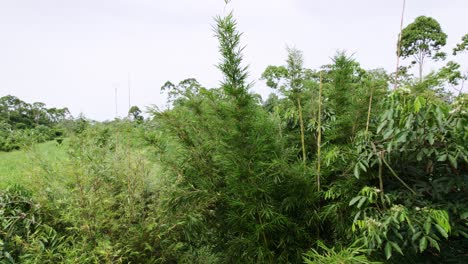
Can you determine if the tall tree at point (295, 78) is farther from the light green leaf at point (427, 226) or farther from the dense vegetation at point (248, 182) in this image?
the light green leaf at point (427, 226)

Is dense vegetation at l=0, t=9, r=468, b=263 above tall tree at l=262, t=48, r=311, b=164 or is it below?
below

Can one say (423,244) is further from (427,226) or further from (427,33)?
(427,33)

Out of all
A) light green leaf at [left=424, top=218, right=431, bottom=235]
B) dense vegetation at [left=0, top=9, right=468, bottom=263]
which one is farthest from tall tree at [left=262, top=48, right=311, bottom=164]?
light green leaf at [left=424, top=218, right=431, bottom=235]

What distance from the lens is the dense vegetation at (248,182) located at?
1.33 meters

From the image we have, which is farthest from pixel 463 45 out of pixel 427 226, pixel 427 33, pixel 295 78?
pixel 427 226

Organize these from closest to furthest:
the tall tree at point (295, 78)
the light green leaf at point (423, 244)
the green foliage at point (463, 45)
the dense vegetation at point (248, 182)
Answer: the light green leaf at point (423, 244), the dense vegetation at point (248, 182), the tall tree at point (295, 78), the green foliage at point (463, 45)

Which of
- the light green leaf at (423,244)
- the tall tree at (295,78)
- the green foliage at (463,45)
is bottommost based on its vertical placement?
the light green leaf at (423,244)

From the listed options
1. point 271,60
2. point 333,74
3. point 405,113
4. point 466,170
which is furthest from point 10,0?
point 466,170

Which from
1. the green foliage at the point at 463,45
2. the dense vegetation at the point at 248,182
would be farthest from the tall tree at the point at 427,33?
the dense vegetation at the point at 248,182

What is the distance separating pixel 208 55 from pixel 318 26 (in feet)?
3.62

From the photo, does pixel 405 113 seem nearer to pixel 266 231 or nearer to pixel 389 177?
pixel 389 177

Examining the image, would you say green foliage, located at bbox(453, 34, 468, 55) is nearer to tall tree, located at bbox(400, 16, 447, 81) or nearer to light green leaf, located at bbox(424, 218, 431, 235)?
tall tree, located at bbox(400, 16, 447, 81)

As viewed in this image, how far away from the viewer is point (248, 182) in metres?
1.50

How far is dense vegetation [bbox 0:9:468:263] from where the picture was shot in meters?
1.33
